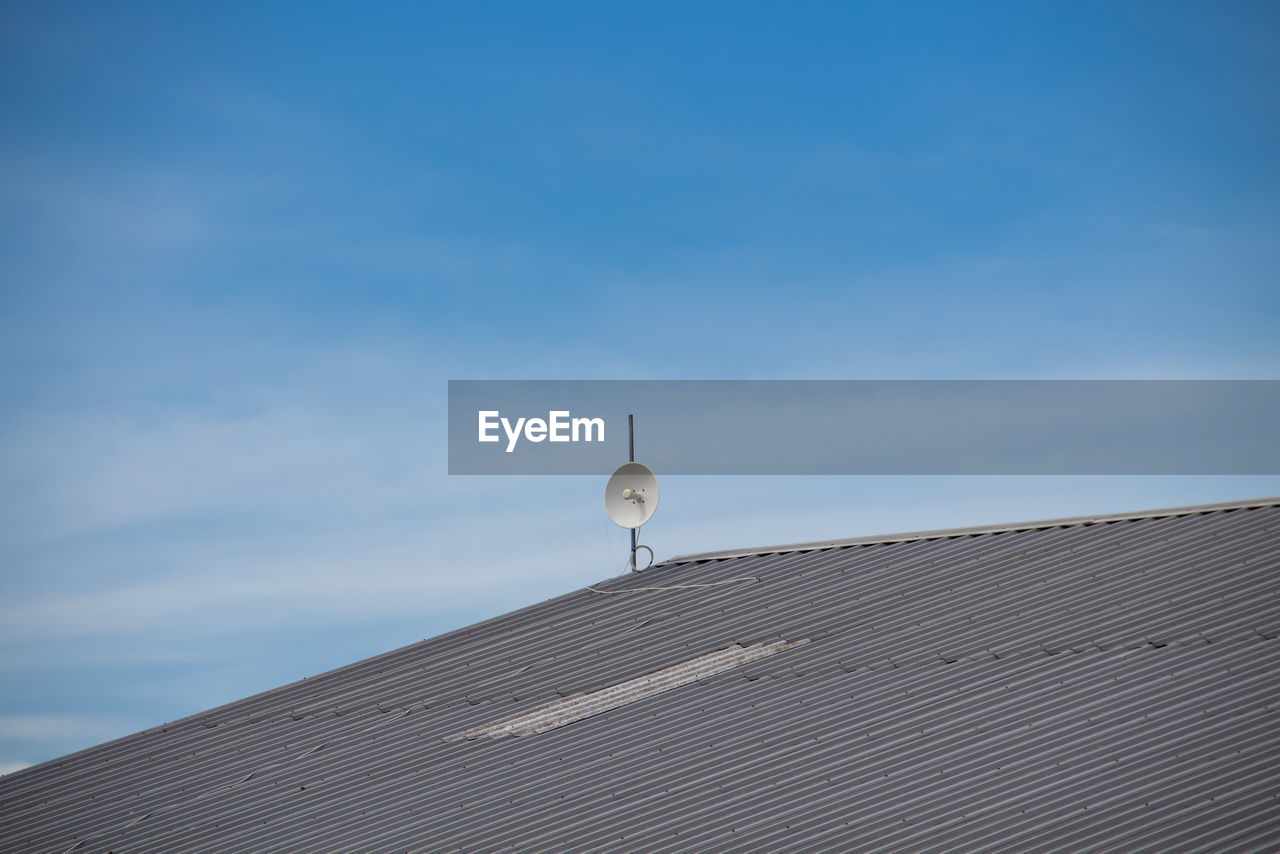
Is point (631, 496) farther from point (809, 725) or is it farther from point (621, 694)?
point (809, 725)

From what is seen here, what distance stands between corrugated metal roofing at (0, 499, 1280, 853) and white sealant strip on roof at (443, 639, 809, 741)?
0.68 feet

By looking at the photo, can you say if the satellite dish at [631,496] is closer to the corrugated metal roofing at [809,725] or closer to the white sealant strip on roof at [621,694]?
the corrugated metal roofing at [809,725]

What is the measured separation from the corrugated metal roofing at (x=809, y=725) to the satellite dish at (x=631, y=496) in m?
1.33

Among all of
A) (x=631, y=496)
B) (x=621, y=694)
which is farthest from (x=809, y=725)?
(x=631, y=496)

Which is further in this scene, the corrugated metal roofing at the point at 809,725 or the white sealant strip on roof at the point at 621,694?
the white sealant strip on roof at the point at 621,694

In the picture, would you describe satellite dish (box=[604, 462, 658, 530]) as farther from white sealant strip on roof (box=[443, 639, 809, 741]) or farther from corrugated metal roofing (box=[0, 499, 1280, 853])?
white sealant strip on roof (box=[443, 639, 809, 741])

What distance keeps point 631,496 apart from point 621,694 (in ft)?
21.2

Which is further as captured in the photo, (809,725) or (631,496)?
(631,496)

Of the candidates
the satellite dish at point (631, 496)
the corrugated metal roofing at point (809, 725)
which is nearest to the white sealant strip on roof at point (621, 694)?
the corrugated metal roofing at point (809, 725)

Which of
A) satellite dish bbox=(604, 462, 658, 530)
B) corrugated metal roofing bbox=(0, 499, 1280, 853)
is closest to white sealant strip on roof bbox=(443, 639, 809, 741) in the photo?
corrugated metal roofing bbox=(0, 499, 1280, 853)

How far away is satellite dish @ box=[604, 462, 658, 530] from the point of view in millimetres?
23578

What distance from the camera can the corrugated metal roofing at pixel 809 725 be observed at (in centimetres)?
1256

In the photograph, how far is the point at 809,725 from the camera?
1522 centimetres

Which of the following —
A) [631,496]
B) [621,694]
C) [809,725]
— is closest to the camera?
[809,725]
